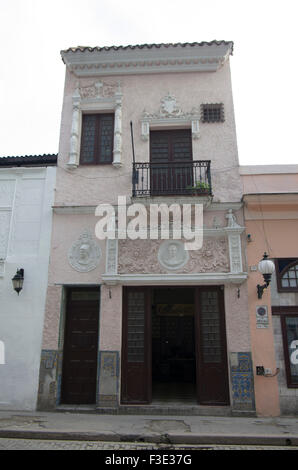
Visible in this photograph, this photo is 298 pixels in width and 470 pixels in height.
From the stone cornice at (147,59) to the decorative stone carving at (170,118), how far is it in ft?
4.02

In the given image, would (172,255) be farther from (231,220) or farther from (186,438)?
(186,438)

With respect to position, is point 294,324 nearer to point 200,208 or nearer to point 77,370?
point 200,208

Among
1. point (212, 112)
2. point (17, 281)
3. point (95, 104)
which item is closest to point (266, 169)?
point (212, 112)

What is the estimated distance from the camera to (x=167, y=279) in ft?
26.6

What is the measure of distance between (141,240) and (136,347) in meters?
2.53

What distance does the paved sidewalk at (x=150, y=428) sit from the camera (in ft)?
18.6

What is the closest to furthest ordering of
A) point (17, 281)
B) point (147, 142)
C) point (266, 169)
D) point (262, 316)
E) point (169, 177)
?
point (262, 316) < point (17, 281) < point (266, 169) < point (169, 177) < point (147, 142)

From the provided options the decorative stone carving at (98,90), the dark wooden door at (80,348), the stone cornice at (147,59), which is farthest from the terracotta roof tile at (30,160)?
the dark wooden door at (80,348)

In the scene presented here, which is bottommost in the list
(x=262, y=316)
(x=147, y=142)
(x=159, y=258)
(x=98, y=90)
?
(x=262, y=316)

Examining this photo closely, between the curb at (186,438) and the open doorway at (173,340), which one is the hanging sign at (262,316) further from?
the open doorway at (173,340)

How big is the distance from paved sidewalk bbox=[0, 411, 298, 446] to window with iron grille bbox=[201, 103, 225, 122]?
7.29 metres

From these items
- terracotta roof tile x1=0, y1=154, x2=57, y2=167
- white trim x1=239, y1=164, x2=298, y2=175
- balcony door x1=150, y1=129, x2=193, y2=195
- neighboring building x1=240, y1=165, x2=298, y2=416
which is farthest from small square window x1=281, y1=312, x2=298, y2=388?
terracotta roof tile x1=0, y1=154, x2=57, y2=167

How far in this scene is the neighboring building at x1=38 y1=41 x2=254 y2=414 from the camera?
7754 millimetres

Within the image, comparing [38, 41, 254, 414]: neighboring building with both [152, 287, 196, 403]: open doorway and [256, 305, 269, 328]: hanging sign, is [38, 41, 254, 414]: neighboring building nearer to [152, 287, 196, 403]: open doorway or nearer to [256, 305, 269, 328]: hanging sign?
[256, 305, 269, 328]: hanging sign
